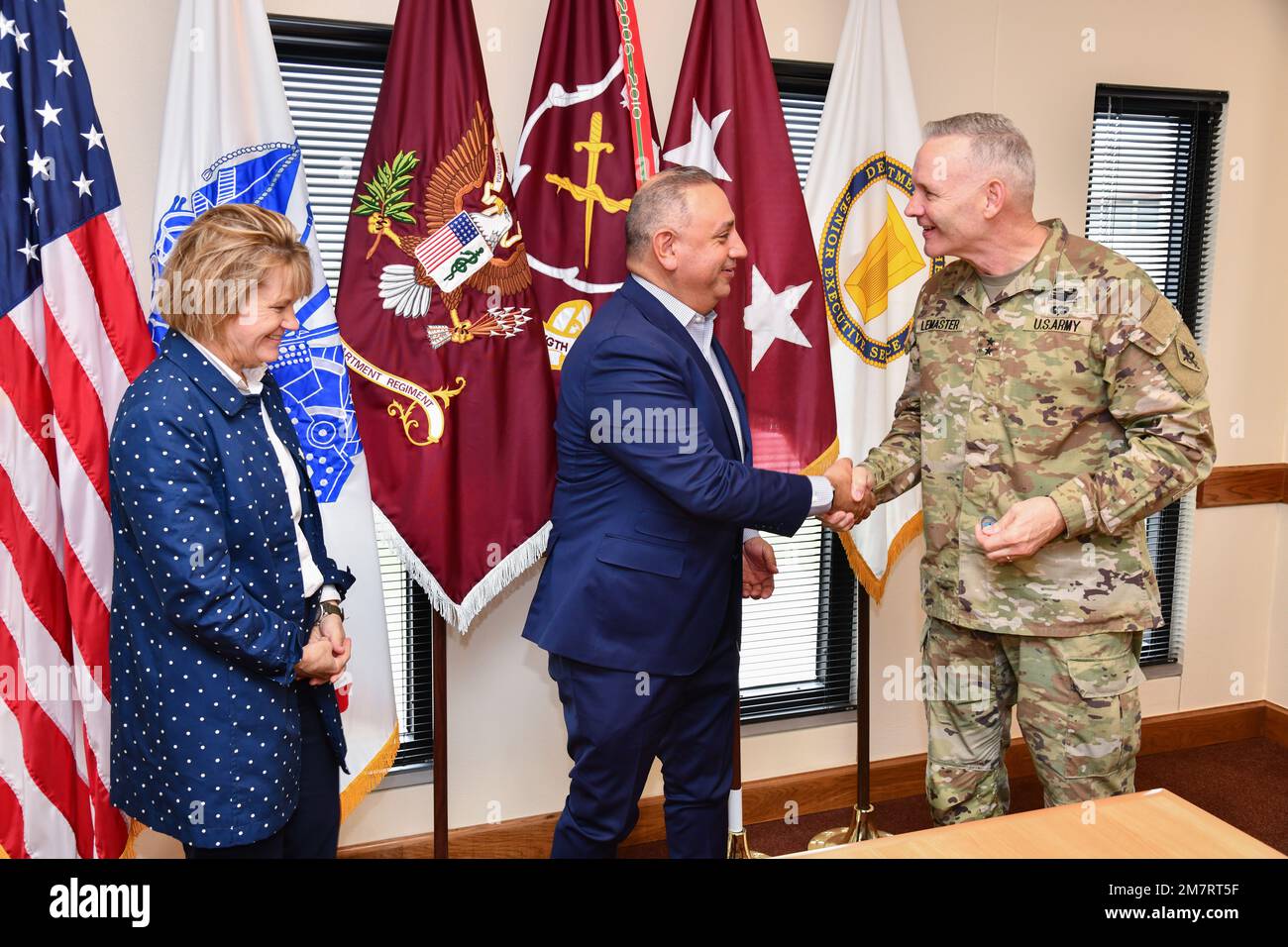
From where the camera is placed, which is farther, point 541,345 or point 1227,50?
point 1227,50

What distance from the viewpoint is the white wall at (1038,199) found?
8.74 ft

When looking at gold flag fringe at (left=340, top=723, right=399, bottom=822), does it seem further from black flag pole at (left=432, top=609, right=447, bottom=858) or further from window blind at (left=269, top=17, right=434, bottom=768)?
window blind at (left=269, top=17, right=434, bottom=768)

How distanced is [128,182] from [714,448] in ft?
5.29

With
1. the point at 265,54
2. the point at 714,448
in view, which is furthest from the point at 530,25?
the point at 714,448

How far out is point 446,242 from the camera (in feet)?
8.38

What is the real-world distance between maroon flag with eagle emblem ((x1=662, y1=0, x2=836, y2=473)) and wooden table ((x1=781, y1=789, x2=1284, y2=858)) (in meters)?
1.50

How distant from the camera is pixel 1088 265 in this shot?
2.18 m

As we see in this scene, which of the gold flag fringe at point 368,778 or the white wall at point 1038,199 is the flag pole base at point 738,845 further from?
the gold flag fringe at point 368,778

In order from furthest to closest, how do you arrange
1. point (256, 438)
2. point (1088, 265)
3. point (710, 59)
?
point (710, 59) → point (1088, 265) → point (256, 438)

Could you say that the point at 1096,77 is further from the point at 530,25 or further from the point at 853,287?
the point at 530,25

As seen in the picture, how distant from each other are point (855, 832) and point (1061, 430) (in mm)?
1617

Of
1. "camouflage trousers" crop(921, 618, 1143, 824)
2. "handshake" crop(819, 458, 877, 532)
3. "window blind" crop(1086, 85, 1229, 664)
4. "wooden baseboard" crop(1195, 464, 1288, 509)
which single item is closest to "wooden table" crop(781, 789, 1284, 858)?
"camouflage trousers" crop(921, 618, 1143, 824)

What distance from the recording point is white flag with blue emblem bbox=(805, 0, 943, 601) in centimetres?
295

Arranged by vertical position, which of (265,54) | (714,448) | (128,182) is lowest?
(714,448)
